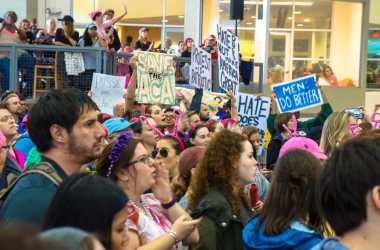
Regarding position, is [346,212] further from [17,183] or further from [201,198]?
[201,198]

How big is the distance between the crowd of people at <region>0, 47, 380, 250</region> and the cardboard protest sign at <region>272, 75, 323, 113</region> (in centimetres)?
538

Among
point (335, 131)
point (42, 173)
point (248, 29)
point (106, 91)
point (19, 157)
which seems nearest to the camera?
point (42, 173)

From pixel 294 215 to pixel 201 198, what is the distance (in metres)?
1.13

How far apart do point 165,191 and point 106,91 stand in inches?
253

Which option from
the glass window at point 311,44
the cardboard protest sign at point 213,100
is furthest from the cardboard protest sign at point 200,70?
the glass window at point 311,44

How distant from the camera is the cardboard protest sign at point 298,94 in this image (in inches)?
465

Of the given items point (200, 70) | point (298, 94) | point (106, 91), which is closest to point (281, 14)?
point (200, 70)

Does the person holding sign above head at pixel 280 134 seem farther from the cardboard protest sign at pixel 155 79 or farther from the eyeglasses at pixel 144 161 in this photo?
the eyeglasses at pixel 144 161

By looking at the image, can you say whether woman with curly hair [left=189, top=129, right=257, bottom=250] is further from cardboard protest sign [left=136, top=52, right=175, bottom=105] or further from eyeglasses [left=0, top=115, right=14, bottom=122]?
cardboard protest sign [left=136, top=52, right=175, bottom=105]

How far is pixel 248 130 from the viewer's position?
9664 millimetres

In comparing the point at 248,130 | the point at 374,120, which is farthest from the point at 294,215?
the point at 374,120

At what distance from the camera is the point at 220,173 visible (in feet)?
16.4

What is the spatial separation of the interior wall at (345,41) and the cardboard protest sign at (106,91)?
54.0 feet

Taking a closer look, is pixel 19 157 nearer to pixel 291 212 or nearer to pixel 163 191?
pixel 163 191
